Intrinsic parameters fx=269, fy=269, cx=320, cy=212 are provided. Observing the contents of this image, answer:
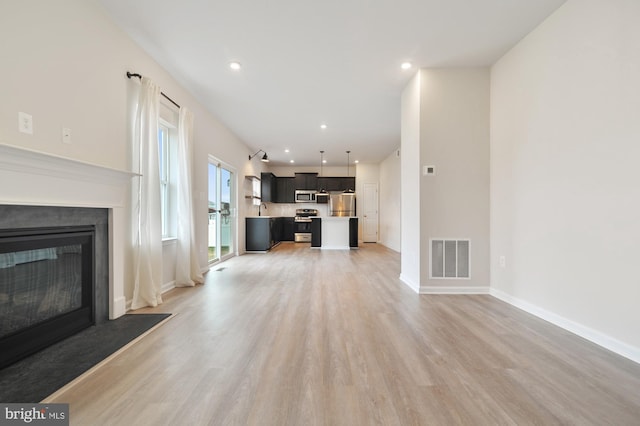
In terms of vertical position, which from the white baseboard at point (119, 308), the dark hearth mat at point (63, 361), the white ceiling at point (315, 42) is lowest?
the dark hearth mat at point (63, 361)

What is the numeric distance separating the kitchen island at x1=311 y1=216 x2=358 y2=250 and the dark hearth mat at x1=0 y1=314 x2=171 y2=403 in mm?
5612

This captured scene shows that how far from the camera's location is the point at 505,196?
10.0 ft

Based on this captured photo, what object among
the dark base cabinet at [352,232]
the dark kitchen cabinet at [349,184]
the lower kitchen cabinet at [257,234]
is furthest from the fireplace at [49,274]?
the dark kitchen cabinet at [349,184]

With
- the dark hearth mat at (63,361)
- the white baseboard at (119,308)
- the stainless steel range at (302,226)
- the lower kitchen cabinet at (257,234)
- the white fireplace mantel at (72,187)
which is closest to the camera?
the dark hearth mat at (63,361)

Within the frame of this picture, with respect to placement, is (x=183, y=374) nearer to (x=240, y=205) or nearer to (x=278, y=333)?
(x=278, y=333)


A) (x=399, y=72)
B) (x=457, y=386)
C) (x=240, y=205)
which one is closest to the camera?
(x=457, y=386)

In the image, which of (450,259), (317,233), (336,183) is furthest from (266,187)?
(450,259)

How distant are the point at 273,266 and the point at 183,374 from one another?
11.3 feet

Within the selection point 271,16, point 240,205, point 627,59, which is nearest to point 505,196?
point 627,59

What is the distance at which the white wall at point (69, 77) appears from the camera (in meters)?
1.72

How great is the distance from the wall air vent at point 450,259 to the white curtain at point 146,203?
126 inches

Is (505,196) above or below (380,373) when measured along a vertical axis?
above

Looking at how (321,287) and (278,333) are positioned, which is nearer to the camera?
(278,333)

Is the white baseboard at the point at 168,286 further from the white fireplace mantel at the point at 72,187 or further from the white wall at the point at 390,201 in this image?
the white wall at the point at 390,201
